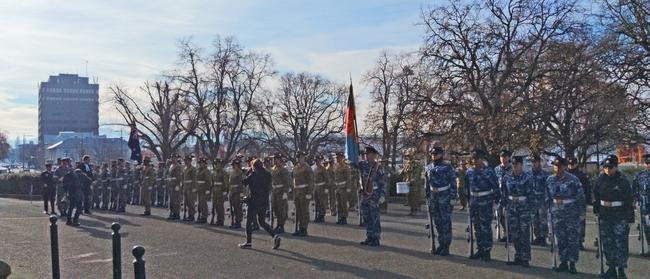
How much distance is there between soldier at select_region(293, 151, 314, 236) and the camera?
15242mm

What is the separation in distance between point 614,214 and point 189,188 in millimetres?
12133

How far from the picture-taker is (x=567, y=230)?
34.0 feet

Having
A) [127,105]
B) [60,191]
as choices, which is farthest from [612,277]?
[127,105]

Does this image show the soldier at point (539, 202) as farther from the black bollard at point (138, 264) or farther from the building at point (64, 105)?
the building at point (64, 105)

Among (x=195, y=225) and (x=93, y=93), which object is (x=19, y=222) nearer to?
(x=195, y=225)

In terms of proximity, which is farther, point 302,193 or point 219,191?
point 219,191

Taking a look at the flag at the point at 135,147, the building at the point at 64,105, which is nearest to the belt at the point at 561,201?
the flag at the point at 135,147

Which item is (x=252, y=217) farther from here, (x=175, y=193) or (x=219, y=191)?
(x=175, y=193)

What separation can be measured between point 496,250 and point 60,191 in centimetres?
1685

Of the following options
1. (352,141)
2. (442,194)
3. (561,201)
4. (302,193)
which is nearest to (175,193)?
(302,193)

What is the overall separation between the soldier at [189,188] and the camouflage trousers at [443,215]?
882 centimetres

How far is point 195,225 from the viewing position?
1777 centimetres

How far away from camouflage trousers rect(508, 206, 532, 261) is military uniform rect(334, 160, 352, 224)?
24.9 ft

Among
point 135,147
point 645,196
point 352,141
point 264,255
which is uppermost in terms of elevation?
point 135,147
